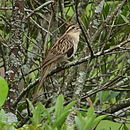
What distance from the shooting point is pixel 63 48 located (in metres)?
3.63

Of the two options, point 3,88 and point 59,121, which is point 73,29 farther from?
point 3,88

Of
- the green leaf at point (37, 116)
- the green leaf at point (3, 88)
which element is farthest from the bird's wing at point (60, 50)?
the green leaf at point (3, 88)

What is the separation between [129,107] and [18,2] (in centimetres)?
99

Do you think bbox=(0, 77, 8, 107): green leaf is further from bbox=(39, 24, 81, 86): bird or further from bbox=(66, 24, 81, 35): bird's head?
bbox=(66, 24, 81, 35): bird's head

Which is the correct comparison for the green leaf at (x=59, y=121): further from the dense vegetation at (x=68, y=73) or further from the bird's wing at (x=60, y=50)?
the bird's wing at (x=60, y=50)

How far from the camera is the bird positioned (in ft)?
10.9

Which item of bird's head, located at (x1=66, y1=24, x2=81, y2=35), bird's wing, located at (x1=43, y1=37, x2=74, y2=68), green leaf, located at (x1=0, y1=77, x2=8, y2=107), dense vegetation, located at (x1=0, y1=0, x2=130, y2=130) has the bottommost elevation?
green leaf, located at (x1=0, y1=77, x2=8, y2=107)

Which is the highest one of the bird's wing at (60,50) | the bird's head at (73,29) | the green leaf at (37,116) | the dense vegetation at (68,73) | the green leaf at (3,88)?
the bird's head at (73,29)

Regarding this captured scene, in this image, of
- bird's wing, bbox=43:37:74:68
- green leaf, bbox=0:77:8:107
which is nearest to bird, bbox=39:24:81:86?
bird's wing, bbox=43:37:74:68

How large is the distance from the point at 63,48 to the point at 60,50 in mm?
26

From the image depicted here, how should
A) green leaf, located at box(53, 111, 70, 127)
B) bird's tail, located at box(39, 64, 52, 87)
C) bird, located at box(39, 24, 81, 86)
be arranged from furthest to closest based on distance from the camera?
bird, located at box(39, 24, 81, 86) < bird's tail, located at box(39, 64, 52, 87) < green leaf, located at box(53, 111, 70, 127)

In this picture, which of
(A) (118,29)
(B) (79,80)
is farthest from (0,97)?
(A) (118,29)

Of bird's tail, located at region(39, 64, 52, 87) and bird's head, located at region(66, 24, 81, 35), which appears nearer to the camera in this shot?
bird's tail, located at region(39, 64, 52, 87)

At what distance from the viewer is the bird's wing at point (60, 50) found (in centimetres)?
337
